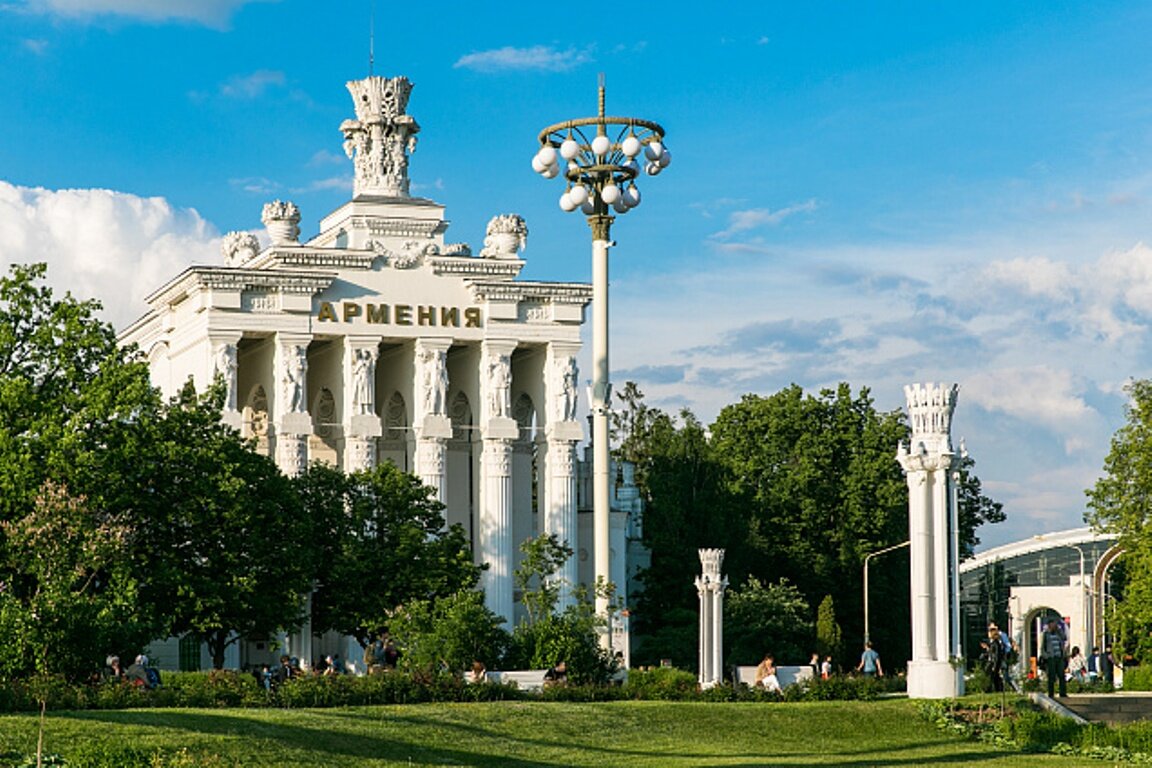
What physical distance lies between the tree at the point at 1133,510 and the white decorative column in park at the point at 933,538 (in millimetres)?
26884

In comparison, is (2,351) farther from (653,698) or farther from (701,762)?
(701,762)

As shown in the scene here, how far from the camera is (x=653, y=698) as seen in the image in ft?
148

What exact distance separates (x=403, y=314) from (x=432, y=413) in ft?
12.3

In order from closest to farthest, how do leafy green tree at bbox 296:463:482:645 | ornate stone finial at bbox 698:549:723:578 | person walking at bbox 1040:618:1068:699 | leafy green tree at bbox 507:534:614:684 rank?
person walking at bbox 1040:618:1068:699
leafy green tree at bbox 507:534:614:684
ornate stone finial at bbox 698:549:723:578
leafy green tree at bbox 296:463:482:645

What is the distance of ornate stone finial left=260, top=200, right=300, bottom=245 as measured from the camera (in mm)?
73625

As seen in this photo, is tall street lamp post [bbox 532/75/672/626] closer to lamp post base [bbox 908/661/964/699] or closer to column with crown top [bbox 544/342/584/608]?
lamp post base [bbox 908/661/964/699]

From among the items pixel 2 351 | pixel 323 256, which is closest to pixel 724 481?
pixel 323 256

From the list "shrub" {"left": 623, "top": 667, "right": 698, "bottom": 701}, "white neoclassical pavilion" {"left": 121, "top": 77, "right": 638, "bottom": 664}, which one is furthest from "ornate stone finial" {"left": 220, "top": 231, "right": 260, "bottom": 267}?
"shrub" {"left": 623, "top": 667, "right": 698, "bottom": 701}

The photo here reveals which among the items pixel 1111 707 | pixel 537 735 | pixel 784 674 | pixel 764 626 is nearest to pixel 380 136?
pixel 764 626

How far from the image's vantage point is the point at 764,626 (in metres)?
79.6

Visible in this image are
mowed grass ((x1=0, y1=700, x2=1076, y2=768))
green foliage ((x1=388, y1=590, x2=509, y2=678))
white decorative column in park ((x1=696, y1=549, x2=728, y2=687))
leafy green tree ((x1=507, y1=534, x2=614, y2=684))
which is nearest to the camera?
mowed grass ((x1=0, y1=700, x2=1076, y2=768))

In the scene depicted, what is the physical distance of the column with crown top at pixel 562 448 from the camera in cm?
7525

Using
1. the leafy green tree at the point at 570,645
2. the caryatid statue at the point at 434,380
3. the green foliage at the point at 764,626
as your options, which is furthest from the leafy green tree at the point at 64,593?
the green foliage at the point at 764,626

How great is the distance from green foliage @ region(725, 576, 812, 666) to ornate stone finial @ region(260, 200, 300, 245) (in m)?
21.7
